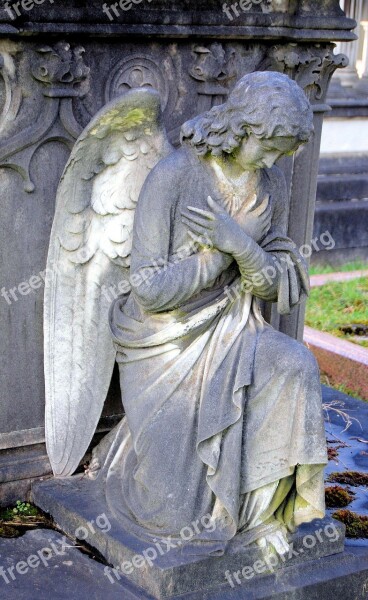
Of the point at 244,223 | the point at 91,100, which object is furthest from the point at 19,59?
the point at 244,223

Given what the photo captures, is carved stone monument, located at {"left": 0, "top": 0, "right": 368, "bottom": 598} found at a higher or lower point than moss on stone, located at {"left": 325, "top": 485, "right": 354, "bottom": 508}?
higher

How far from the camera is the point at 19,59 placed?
4.04m

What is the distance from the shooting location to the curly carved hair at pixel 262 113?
12.1ft

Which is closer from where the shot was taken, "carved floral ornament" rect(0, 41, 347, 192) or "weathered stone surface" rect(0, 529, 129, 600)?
"weathered stone surface" rect(0, 529, 129, 600)

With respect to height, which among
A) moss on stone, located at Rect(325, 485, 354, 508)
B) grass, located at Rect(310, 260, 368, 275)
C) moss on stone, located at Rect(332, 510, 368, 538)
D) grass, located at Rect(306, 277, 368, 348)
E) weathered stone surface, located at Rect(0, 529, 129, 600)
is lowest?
weathered stone surface, located at Rect(0, 529, 129, 600)

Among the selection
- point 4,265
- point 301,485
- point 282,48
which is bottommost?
point 301,485

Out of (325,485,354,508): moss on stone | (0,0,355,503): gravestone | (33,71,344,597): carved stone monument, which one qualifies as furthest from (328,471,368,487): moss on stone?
(0,0,355,503): gravestone

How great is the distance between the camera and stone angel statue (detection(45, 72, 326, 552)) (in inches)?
152

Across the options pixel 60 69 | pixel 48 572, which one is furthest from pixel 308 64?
pixel 48 572

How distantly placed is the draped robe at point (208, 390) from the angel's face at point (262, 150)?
153 mm

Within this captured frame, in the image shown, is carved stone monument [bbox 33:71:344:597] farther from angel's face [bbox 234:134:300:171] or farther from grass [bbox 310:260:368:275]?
grass [bbox 310:260:368:275]

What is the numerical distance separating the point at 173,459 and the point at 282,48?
5.77 feet

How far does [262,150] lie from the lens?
3.82 m

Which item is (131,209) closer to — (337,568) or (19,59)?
(19,59)
